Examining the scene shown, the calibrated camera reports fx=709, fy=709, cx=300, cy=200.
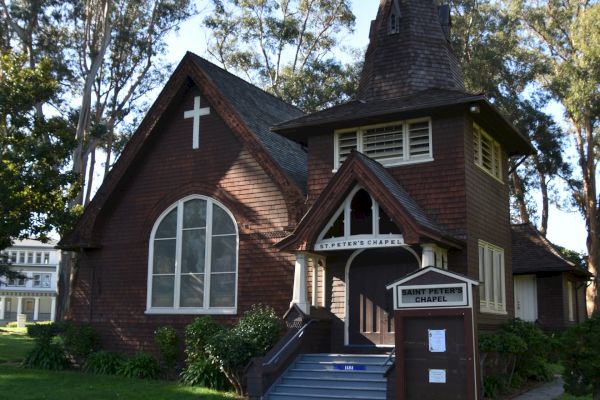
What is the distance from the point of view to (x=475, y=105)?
15977 millimetres

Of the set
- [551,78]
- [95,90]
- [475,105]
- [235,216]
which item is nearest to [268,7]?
[95,90]

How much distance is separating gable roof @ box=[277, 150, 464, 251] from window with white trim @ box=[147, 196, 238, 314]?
3.39 meters

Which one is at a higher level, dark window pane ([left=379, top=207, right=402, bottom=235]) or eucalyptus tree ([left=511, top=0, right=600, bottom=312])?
eucalyptus tree ([left=511, top=0, right=600, bottom=312])

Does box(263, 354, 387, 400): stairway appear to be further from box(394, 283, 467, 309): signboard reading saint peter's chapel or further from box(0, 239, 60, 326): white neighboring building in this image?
box(0, 239, 60, 326): white neighboring building

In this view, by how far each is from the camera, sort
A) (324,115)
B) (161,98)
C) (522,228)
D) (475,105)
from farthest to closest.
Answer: (522,228)
(161,98)
(324,115)
(475,105)

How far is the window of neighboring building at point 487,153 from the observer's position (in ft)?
57.5

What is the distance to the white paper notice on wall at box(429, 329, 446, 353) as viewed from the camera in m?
12.0

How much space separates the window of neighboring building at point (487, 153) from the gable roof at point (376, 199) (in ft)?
7.89

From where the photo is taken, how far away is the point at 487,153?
1847 cm

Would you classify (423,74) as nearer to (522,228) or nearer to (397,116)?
(397,116)

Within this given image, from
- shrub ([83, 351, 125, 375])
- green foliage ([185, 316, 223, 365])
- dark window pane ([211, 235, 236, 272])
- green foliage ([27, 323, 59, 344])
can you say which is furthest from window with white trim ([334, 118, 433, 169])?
green foliage ([27, 323, 59, 344])

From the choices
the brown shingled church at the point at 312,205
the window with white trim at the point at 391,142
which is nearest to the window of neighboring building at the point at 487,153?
the brown shingled church at the point at 312,205

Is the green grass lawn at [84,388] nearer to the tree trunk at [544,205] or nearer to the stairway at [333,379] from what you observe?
the stairway at [333,379]

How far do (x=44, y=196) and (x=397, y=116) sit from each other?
11.4 meters
